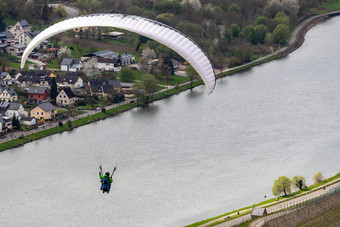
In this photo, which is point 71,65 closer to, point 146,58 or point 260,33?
point 146,58

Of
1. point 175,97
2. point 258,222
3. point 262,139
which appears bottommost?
point 258,222

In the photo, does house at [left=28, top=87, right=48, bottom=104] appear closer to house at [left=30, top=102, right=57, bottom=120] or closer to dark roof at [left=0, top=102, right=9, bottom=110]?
dark roof at [left=0, top=102, right=9, bottom=110]

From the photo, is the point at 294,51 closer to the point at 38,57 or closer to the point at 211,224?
the point at 38,57

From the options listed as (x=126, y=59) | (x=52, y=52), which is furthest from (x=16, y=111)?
(x=52, y=52)

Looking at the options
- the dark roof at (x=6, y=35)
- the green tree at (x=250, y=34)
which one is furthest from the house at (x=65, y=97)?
the green tree at (x=250, y=34)

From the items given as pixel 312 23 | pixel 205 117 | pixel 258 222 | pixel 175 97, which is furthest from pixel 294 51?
pixel 258 222

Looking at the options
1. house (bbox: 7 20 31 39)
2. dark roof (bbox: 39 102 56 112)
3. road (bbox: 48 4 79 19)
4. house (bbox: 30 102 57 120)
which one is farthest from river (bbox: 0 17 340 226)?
road (bbox: 48 4 79 19)
